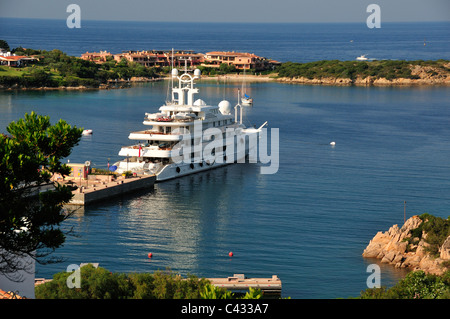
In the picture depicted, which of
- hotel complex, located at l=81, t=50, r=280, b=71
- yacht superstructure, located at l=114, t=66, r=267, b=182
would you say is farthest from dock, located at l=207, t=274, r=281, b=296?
hotel complex, located at l=81, t=50, r=280, b=71

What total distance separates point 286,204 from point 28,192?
24.6m

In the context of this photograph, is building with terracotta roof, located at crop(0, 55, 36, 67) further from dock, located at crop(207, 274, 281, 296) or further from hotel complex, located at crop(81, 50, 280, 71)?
dock, located at crop(207, 274, 281, 296)

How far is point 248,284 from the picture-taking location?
1166 inches

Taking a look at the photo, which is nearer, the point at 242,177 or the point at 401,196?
the point at 401,196

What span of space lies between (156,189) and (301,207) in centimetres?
964

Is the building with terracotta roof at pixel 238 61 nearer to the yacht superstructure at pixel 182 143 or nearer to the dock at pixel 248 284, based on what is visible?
the yacht superstructure at pixel 182 143

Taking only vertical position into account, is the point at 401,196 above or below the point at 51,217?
below

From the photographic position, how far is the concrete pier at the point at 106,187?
42.7 metres

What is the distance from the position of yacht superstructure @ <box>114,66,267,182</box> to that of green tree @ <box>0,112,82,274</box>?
27130 millimetres

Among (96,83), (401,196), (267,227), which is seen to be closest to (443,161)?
(401,196)

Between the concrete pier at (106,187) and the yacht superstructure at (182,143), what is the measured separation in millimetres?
1524

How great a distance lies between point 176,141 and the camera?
169ft

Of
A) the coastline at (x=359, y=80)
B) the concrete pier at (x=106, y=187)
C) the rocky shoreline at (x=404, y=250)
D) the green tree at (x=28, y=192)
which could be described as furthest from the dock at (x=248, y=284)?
the coastline at (x=359, y=80)

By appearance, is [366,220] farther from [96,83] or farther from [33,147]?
[96,83]
